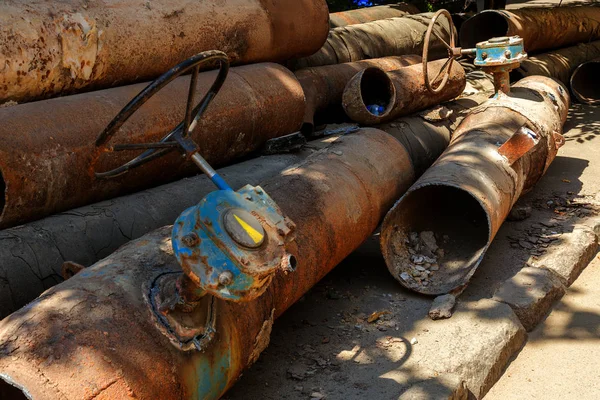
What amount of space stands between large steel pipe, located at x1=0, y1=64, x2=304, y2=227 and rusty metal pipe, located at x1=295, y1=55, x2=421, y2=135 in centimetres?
63

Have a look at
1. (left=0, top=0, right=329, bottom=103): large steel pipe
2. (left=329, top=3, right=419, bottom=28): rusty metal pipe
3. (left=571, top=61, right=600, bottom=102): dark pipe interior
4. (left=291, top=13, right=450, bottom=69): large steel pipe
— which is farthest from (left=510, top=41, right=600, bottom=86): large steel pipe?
(left=0, top=0, right=329, bottom=103): large steel pipe

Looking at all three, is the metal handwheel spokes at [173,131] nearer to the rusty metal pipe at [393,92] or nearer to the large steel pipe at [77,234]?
the large steel pipe at [77,234]

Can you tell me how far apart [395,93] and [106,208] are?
284 centimetres

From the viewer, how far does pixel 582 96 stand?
28.4ft

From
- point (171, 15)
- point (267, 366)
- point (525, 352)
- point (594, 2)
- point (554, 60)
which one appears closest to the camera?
point (267, 366)

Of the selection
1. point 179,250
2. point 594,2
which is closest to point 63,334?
point 179,250

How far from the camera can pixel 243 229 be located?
7.80 ft

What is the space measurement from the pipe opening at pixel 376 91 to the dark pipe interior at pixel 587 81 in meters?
3.54

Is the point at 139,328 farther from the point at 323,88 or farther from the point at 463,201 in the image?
the point at 323,88

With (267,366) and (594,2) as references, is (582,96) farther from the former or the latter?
(267,366)

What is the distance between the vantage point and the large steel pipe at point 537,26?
8.29 metres

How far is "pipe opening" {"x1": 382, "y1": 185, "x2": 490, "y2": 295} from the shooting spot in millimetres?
4379

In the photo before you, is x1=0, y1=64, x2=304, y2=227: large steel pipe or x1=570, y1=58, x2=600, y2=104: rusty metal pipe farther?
x1=570, y1=58, x2=600, y2=104: rusty metal pipe

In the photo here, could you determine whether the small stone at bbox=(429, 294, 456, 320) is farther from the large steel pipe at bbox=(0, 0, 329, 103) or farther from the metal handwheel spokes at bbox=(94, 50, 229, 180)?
the large steel pipe at bbox=(0, 0, 329, 103)
